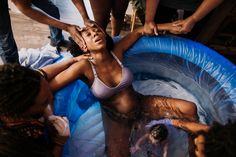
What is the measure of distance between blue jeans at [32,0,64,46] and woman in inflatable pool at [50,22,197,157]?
2.94 feet

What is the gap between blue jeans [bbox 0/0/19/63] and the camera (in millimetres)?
→ 2695

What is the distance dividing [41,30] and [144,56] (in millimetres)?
1619

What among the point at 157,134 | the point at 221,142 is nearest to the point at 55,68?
the point at 157,134

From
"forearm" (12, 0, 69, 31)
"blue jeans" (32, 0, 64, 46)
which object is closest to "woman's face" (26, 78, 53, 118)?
"forearm" (12, 0, 69, 31)

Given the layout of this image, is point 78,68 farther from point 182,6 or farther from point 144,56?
point 182,6

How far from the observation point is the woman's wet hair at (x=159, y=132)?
2355mm

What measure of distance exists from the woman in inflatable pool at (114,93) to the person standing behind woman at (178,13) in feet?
0.37

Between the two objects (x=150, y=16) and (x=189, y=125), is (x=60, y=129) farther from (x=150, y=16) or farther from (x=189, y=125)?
(x=150, y=16)

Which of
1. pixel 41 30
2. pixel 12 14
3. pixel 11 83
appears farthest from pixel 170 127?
pixel 12 14

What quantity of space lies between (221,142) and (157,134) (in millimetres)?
938

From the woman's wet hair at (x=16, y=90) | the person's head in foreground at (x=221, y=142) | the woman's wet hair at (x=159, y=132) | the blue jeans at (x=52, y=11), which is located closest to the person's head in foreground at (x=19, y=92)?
the woman's wet hair at (x=16, y=90)

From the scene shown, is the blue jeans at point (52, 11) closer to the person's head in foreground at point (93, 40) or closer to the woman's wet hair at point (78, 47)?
the woman's wet hair at point (78, 47)

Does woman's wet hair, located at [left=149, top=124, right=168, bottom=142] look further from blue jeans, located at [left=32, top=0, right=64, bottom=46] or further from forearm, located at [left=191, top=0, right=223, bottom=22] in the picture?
blue jeans, located at [left=32, top=0, right=64, bottom=46]

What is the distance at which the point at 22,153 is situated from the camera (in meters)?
1.48
